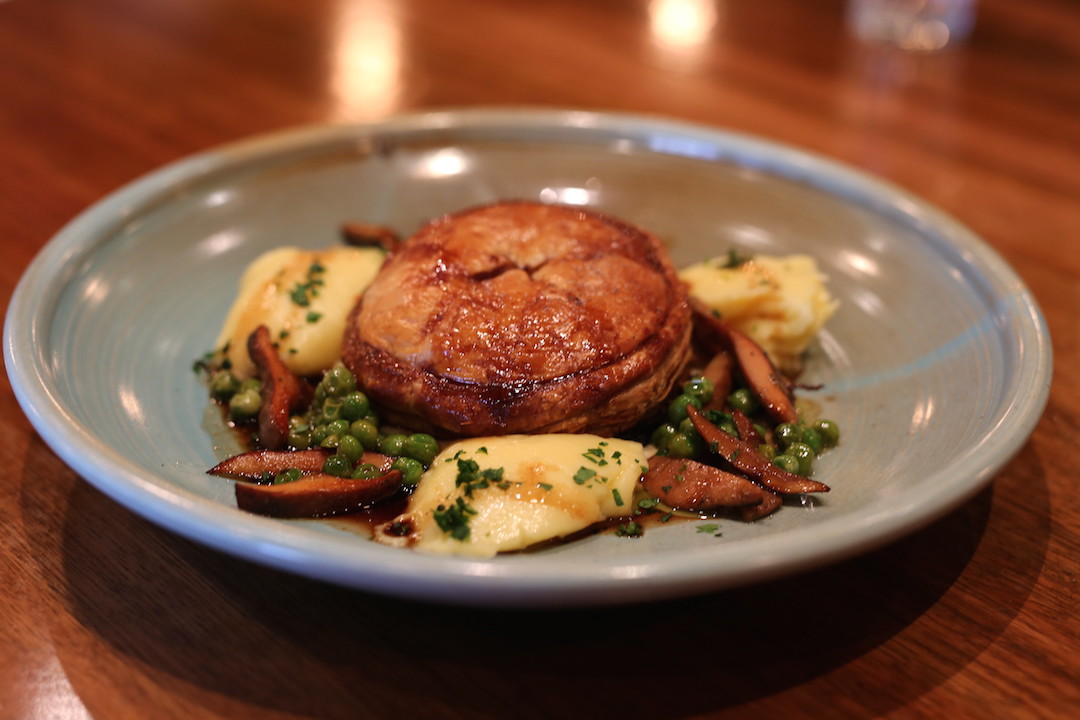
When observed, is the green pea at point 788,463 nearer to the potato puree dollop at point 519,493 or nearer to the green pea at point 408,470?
the potato puree dollop at point 519,493

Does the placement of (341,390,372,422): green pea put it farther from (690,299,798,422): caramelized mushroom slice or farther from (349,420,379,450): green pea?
(690,299,798,422): caramelized mushroom slice

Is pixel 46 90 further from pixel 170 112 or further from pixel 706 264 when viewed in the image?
pixel 706 264

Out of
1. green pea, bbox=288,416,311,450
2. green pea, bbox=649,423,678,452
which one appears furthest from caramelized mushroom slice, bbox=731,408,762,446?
green pea, bbox=288,416,311,450

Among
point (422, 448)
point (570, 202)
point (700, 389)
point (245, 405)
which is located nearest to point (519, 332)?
point (422, 448)

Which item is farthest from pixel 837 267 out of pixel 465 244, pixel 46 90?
pixel 46 90

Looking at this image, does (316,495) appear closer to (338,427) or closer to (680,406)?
(338,427)

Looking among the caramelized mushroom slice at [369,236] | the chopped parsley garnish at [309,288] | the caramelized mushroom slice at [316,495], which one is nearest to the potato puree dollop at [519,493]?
the caramelized mushroom slice at [316,495]
